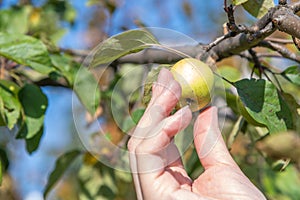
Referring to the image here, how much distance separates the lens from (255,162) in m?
1.64

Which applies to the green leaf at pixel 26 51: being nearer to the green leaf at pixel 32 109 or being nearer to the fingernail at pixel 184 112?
the green leaf at pixel 32 109

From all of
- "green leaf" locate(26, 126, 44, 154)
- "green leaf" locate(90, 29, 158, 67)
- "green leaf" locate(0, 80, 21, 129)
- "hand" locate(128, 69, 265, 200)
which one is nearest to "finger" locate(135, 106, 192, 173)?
"hand" locate(128, 69, 265, 200)

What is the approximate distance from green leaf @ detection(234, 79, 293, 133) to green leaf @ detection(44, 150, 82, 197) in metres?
0.70

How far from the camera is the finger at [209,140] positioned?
0.78m

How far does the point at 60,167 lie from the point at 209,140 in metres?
0.73

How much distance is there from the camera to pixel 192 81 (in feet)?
2.37

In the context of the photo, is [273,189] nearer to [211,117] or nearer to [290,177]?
[290,177]

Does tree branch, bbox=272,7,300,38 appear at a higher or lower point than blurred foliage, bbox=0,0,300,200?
higher

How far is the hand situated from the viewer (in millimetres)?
669

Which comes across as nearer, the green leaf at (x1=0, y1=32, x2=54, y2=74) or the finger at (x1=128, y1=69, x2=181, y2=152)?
the finger at (x1=128, y1=69, x2=181, y2=152)

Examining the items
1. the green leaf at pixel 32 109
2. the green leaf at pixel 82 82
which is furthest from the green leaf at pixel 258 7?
the green leaf at pixel 32 109

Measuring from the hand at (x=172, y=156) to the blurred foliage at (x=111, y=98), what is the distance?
5 cm

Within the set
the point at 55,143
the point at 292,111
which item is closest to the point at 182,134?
the point at 292,111

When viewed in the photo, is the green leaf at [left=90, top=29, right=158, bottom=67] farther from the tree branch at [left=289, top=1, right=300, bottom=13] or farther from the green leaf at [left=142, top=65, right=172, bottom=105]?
the tree branch at [left=289, top=1, right=300, bottom=13]
